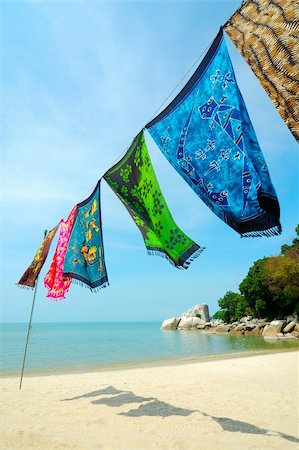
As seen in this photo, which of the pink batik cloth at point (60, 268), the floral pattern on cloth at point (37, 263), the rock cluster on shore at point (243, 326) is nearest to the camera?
the pink batik cloth at point (60, 268)

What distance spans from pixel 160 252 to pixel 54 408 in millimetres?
4509

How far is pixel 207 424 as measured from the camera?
532cm

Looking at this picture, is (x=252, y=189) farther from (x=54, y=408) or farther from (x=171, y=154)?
(x=54, y=408)

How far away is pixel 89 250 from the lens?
21.3ft

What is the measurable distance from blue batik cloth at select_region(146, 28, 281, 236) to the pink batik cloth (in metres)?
3.78

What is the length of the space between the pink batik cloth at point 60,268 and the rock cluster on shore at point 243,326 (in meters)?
27.7

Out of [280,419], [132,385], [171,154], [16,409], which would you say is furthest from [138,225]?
[132,385]

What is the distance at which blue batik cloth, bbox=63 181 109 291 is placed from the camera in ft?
20.6

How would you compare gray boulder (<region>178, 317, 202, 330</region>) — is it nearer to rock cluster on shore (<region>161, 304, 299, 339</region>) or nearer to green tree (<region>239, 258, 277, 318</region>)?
rock cluster on shore (<region>161, 304, 299, 339</region>)

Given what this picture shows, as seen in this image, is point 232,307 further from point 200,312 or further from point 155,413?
point 155,413

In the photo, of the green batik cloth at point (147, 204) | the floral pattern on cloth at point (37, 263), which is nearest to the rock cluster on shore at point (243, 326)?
the floral pattern on cloth at point (37, 263)

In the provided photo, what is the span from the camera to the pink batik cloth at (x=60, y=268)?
23.6 feet

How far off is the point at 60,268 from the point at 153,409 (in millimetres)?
3619

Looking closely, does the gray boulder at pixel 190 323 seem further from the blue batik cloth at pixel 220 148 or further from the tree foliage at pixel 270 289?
the blue batik cloth at pixel 220 148
